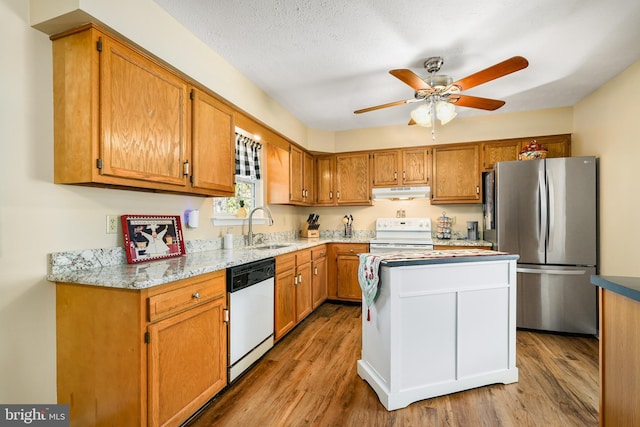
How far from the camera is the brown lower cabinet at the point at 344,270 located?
4.03 meters

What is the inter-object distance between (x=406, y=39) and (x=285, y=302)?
2480 millimetres

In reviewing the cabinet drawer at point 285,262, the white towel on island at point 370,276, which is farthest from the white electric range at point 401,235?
the white towel on island at point 370,276

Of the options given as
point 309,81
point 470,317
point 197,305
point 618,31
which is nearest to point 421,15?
point 309,81

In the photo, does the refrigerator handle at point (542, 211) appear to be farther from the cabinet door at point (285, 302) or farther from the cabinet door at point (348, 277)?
the cabinet door at point (285, 302)

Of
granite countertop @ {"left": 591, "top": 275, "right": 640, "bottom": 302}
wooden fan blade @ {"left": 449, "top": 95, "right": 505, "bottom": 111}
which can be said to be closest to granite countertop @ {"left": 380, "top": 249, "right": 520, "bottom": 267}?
granite countertop @ {"left": 591, "top": 275, "right": 640, "bottom": 302}

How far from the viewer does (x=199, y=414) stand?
5.93 feet

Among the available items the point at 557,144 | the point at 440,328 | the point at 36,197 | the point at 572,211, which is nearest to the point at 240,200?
the point at 36,197

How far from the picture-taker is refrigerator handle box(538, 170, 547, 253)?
10.3 ft

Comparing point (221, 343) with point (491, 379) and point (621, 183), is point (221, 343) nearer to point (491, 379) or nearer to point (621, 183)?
point (491, 379)

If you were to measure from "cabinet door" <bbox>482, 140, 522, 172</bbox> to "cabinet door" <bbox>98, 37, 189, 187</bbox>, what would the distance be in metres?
3.60

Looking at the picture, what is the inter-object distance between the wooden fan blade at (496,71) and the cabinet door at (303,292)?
227 centimetres

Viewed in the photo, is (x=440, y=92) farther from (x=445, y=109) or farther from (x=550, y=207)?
(x=550, y=207)

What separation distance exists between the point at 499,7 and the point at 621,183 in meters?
2.09

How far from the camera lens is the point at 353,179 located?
4.48 m
